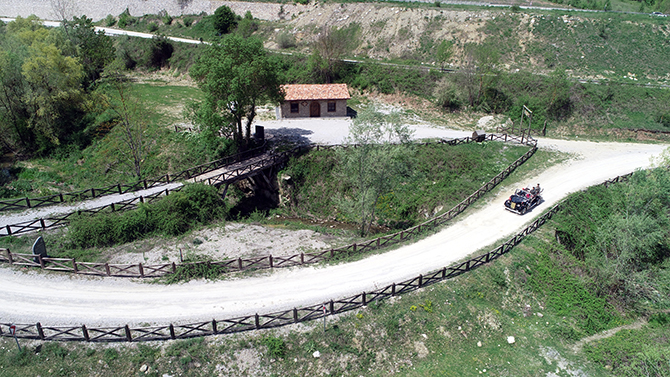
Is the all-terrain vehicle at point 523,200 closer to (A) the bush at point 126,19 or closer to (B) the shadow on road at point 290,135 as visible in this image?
(B) the shadow on road at point 290,135

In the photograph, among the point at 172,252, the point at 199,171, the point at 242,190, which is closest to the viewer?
the point at 172,252

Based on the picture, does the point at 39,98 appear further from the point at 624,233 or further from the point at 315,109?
the point at 624,233

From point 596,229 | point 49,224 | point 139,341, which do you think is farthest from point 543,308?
point 49,224

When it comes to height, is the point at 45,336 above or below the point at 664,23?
below

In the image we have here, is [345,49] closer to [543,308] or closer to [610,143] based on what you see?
[610,143]

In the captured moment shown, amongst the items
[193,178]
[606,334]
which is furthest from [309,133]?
[606,334]
